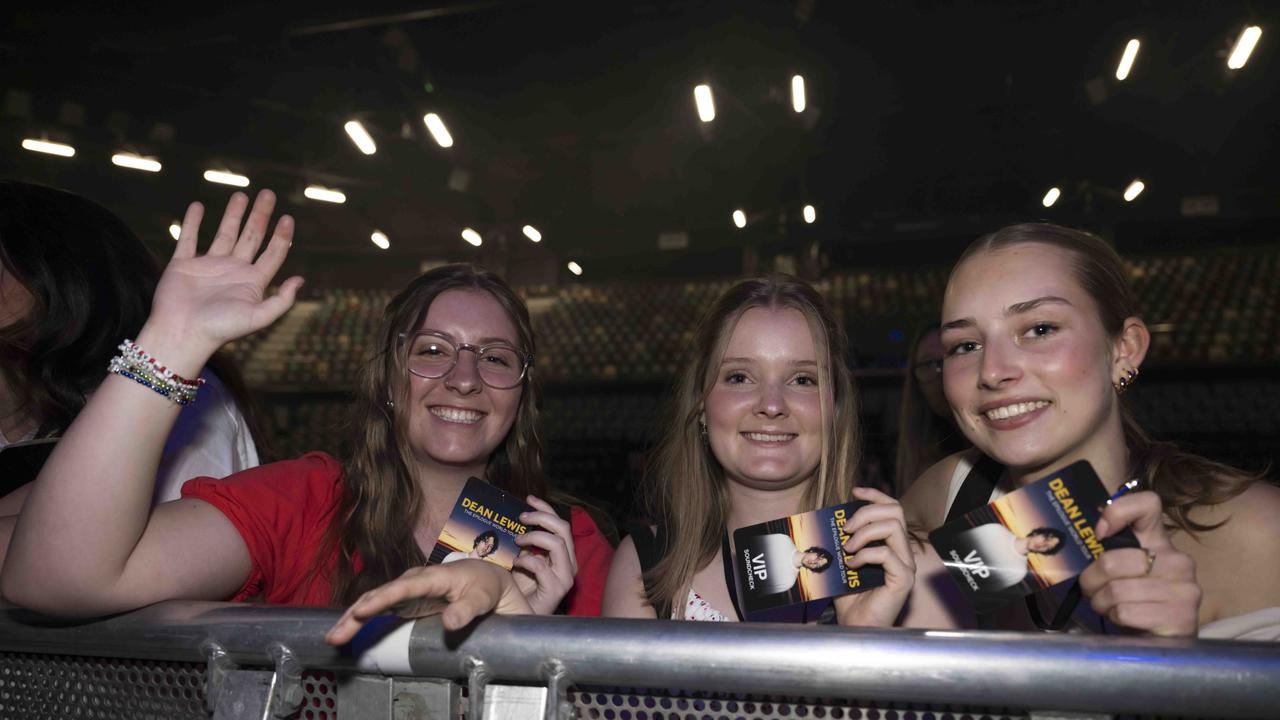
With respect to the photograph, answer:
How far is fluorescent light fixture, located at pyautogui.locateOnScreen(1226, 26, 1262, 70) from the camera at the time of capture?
4.96 m

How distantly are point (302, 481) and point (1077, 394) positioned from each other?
52.8 inches

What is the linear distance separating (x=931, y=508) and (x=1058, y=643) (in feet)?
3.39

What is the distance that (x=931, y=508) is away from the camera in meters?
1.68

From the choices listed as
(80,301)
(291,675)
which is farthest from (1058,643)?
(80,301)

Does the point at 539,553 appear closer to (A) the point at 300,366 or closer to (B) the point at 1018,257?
(B) the point at 1018,257

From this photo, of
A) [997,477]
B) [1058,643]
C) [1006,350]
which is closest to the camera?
[1058,643]

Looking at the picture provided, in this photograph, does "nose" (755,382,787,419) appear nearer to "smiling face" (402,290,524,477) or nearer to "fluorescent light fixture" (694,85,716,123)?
"smiling face" (402,290,524,477)

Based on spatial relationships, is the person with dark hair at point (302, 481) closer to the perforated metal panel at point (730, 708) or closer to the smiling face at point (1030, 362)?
the perforated metal panel at point (730, 708)

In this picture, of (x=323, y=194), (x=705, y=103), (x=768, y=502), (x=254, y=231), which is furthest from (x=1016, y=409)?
(x=323, y=194)

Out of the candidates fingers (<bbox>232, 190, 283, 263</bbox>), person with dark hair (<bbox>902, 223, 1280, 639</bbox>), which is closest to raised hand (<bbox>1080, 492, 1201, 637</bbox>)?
person with dark hair (<bbox>902, 223, 1280, 639</bbox>)

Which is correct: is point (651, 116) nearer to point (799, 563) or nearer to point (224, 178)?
point (224, 178)

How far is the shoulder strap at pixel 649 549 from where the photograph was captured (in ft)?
5.16

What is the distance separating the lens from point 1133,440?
1.40 metres

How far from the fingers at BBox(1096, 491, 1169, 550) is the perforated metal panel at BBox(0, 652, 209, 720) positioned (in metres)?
0.97
